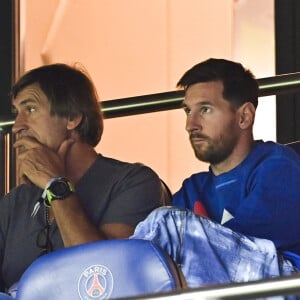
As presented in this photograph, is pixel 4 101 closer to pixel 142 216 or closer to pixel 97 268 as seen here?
pixel 142 216

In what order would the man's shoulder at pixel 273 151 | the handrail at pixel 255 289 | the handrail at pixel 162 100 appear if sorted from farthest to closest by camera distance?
the handrail at pixel 162 100 < the man's shoulder at pixel 273 151 < the handrail at pixel 255 289

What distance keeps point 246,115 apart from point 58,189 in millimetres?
441

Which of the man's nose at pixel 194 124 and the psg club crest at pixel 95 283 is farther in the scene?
the man's nose at pixel 194 124

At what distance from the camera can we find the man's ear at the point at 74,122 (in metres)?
2.75

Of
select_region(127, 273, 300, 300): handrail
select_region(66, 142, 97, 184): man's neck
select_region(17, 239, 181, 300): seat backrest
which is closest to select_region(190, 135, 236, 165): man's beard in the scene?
select_region(66, 142, 97, 184): man's neck

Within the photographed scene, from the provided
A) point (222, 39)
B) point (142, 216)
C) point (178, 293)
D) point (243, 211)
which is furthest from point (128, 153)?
point (178, 293)

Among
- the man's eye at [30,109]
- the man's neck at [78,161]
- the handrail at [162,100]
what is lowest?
the man's neck at [78,161]

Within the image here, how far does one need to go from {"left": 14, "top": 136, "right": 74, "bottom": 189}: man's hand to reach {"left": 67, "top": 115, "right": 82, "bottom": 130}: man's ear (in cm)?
3

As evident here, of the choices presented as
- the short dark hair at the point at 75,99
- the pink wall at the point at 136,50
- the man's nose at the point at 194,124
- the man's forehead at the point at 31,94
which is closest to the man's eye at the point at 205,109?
the man's nose at the point at 194,124

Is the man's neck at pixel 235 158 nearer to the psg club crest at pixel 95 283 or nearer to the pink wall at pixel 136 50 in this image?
the psg club crest at pixel 95 283

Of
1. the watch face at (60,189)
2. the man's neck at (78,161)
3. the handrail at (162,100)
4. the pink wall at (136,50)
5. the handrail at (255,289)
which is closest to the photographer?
the handrail at (255,289)

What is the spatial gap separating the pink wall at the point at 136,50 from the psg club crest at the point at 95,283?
1.90m

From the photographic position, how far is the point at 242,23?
3830mm

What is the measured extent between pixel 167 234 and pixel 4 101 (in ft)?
5.10
